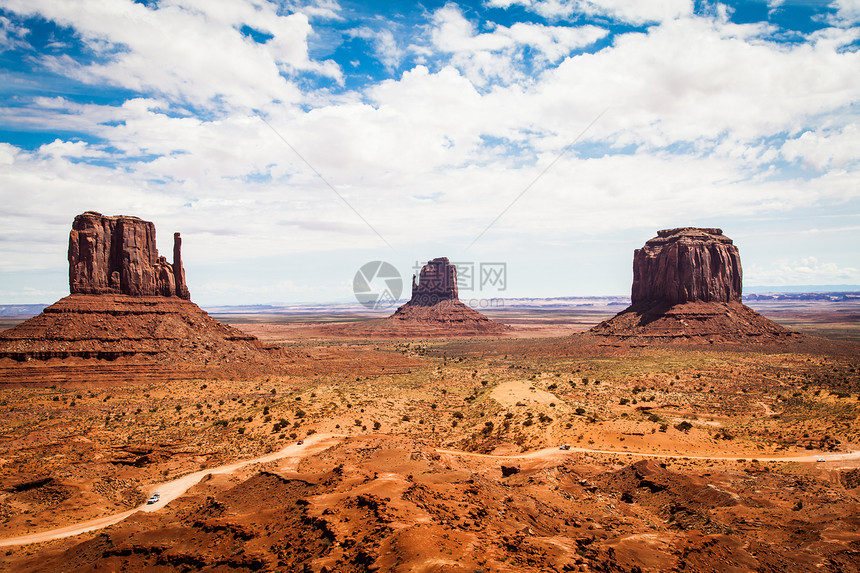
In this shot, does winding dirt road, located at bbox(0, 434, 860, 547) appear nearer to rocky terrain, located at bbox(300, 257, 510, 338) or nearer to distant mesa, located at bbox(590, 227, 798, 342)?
distant mesa, located at bbox(590, 227, 798, 342)

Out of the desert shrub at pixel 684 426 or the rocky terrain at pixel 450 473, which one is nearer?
the rocky terrain at pixel 450 473

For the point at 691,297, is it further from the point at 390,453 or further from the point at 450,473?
the point at 450,473

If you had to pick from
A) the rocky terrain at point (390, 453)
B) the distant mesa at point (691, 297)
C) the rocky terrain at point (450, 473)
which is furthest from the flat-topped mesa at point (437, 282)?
the rocky terrain at point (450, 473)

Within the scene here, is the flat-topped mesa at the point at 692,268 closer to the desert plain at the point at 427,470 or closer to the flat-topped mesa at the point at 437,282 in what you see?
the desert plain at the point at 427,470

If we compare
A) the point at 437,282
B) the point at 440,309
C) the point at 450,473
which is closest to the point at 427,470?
the point at 450,473

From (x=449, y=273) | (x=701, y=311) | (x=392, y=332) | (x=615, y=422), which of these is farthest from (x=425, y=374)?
(x=449, y=273)
